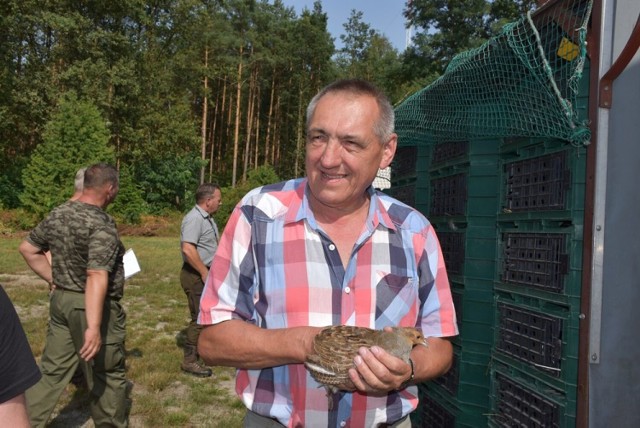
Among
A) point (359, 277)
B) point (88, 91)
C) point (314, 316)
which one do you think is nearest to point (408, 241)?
point (359, 277)

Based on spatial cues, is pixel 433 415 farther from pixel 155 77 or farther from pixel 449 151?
pixel 155 77

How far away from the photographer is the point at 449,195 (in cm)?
376

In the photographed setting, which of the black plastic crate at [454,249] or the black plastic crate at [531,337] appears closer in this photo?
the black plastic crate at [531,337]

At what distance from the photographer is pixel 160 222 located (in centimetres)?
2900

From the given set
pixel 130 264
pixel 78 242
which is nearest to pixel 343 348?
pixel 78 242

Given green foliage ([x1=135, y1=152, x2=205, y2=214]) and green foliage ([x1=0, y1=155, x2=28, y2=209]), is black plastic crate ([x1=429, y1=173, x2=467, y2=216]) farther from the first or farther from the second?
green foliage ([x1=135, y1=152, x2=205, y2=214])

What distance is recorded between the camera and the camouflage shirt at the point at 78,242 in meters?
4.19

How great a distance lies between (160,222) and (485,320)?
90.4 feet

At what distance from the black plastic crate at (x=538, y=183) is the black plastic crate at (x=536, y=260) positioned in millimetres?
160

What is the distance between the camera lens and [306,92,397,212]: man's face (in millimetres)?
2045

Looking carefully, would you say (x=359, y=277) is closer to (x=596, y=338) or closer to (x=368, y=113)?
(x=368, y=113)

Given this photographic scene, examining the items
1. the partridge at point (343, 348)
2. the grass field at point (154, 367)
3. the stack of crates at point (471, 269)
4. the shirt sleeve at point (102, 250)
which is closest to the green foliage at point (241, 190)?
the grass field at point (154, 367)

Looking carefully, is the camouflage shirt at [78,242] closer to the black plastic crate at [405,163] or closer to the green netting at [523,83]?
the black plastic crate at [405,163]

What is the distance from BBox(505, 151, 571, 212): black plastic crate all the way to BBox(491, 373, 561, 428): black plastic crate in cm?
99
